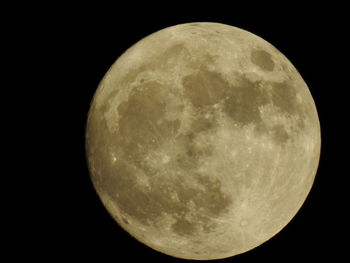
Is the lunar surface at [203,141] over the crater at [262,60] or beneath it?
beneath

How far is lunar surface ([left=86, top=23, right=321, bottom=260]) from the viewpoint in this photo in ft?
12.9

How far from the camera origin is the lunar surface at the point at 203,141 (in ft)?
12.9

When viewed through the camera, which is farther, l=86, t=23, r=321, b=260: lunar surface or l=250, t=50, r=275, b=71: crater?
l=250, t=50, r=275, b=71: crater

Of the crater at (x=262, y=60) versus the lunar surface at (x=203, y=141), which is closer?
the lunar surface at (x=203, y=141)

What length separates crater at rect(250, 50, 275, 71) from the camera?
4.24 meters

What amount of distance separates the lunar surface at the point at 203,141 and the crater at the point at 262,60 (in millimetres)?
13

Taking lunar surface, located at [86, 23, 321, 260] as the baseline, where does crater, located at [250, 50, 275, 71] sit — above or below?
above

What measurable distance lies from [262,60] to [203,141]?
3.20ft

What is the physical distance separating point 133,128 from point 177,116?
0.40 m

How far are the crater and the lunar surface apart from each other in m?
0.01

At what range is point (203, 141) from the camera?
3883 mm

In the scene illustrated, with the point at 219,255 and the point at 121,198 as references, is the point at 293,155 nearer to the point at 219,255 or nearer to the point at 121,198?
the point at 219,255

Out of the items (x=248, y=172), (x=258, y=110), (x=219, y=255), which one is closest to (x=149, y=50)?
(x=258, y=110)

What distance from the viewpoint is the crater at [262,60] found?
13.9ft
